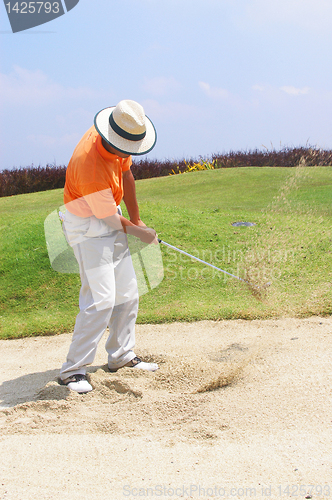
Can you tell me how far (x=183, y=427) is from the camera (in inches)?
101

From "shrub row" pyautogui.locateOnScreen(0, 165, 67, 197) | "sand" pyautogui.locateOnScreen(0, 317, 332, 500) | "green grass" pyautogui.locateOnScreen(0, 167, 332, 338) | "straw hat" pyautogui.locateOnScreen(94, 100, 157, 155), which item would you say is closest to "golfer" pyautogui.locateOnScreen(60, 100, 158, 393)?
"straw hat" pyautogui.locateOnScreen(94, 100, 157, 155)

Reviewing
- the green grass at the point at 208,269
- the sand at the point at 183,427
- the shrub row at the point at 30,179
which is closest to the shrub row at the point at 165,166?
the shrub row at the point at 30,179

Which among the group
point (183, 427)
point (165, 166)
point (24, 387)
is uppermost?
point (183, 427)

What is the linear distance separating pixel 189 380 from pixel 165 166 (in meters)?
18.1

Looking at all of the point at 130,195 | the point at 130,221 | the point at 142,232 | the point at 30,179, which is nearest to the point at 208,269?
the point at 130,195

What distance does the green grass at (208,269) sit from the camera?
5055 mm

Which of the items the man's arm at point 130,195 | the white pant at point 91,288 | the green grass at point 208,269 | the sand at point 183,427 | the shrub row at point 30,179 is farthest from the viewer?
the shrub row at point 30,179

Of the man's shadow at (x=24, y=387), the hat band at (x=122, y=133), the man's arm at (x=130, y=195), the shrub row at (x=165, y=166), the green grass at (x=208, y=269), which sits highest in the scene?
the hat band at (x=122, y=133)

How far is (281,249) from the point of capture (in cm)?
649

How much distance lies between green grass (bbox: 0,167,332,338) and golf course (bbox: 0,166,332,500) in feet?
0.09

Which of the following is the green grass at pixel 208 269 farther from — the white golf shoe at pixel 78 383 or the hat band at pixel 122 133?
the hat band at pixel 122 133

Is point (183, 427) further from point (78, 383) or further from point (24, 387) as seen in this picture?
point (24, 387)

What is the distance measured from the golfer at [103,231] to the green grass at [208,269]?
159 cm

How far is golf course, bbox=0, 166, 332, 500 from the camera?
2189 mm
